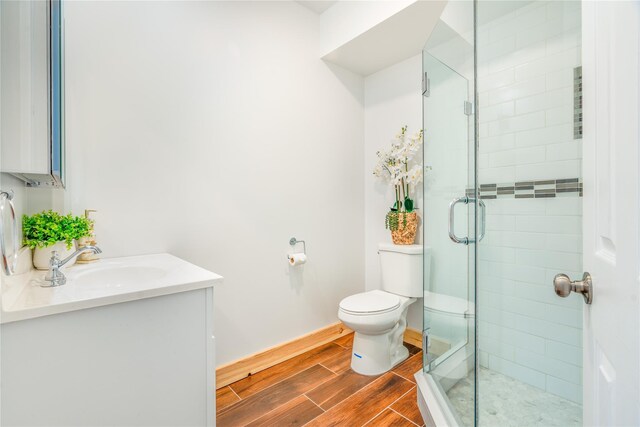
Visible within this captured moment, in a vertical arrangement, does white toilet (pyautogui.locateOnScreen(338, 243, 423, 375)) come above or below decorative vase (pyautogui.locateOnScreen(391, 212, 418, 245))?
below

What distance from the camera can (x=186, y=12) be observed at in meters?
1.84

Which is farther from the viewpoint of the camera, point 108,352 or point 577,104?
point 577,104

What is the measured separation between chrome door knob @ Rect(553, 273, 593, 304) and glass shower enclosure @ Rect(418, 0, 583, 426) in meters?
0.80

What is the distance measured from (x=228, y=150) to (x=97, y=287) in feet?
3.77

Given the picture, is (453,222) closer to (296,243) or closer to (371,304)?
(371,304)

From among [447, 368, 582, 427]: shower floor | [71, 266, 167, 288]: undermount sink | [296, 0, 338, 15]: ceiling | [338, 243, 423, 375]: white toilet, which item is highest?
[296, 0, 338, 15]: ceiling

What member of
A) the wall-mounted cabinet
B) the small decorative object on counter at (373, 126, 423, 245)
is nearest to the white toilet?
the small decorative object on counter at (373, 126, 423, 245)

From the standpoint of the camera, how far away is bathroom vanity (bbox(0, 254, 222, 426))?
82 centimetres

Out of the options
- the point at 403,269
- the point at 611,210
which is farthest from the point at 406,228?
the point at 611,210

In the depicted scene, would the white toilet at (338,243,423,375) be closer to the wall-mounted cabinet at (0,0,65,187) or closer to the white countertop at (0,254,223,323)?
the white countertop at (0,254,223,323)

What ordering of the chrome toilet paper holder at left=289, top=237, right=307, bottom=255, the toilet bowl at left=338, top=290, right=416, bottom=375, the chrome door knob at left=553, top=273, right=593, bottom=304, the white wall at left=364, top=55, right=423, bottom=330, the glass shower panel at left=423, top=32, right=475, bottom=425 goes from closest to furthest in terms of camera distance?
the chrome door knob at left=553, top=273, right=593, bottom=304 < the glass shower panel at left=423, top=32, right=475, bottom=425 < the toilet bowl at left=338, top=290, right=416, bottom=375 < the chrome toilet paper holder at left=289, top=237, right=307, bottom=255 < the white wall at left=364, top=55, right=423, bottom=330

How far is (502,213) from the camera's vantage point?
190 cm

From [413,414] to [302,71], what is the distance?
2.35 meters

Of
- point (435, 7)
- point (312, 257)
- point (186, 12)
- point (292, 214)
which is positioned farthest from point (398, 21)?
point (312, 257)
